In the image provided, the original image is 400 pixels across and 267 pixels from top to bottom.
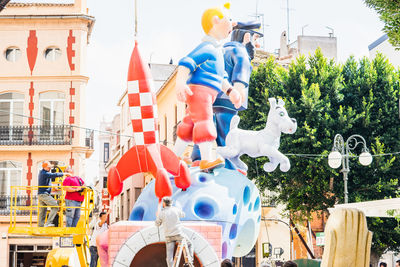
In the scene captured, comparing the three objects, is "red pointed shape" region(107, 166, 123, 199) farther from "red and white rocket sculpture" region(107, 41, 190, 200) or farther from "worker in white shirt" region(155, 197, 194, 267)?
"worker in white shirt" region(155, 197, 194, 267)

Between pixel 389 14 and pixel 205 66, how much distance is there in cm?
295

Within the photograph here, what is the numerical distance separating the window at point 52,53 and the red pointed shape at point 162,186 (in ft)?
83.5

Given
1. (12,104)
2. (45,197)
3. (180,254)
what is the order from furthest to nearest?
(12,104) < (45,197) < (180,254)

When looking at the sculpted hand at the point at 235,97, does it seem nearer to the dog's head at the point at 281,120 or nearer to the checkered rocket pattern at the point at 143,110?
the dog's head at the point at 281,120

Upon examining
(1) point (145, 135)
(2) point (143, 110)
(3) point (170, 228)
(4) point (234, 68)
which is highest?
(4) point (234, 68)

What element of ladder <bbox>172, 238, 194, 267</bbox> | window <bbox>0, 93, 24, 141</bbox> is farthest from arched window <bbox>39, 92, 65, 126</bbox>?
ladder <bbox>172, 238, 194, 267</bbox>

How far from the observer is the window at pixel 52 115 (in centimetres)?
3381

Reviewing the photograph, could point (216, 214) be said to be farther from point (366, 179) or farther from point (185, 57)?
point (366, 179)

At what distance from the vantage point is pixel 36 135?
3384 centimetres

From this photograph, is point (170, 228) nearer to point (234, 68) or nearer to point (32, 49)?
point (234, 68)

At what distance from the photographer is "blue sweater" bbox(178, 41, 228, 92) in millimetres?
11062

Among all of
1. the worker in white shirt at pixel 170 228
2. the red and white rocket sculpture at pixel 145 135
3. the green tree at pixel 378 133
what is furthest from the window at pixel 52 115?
the worker in white shirt at pixel 170 228

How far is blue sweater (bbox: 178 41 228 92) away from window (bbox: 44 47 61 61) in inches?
959

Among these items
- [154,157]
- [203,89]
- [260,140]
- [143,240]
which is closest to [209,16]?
[203,89]
